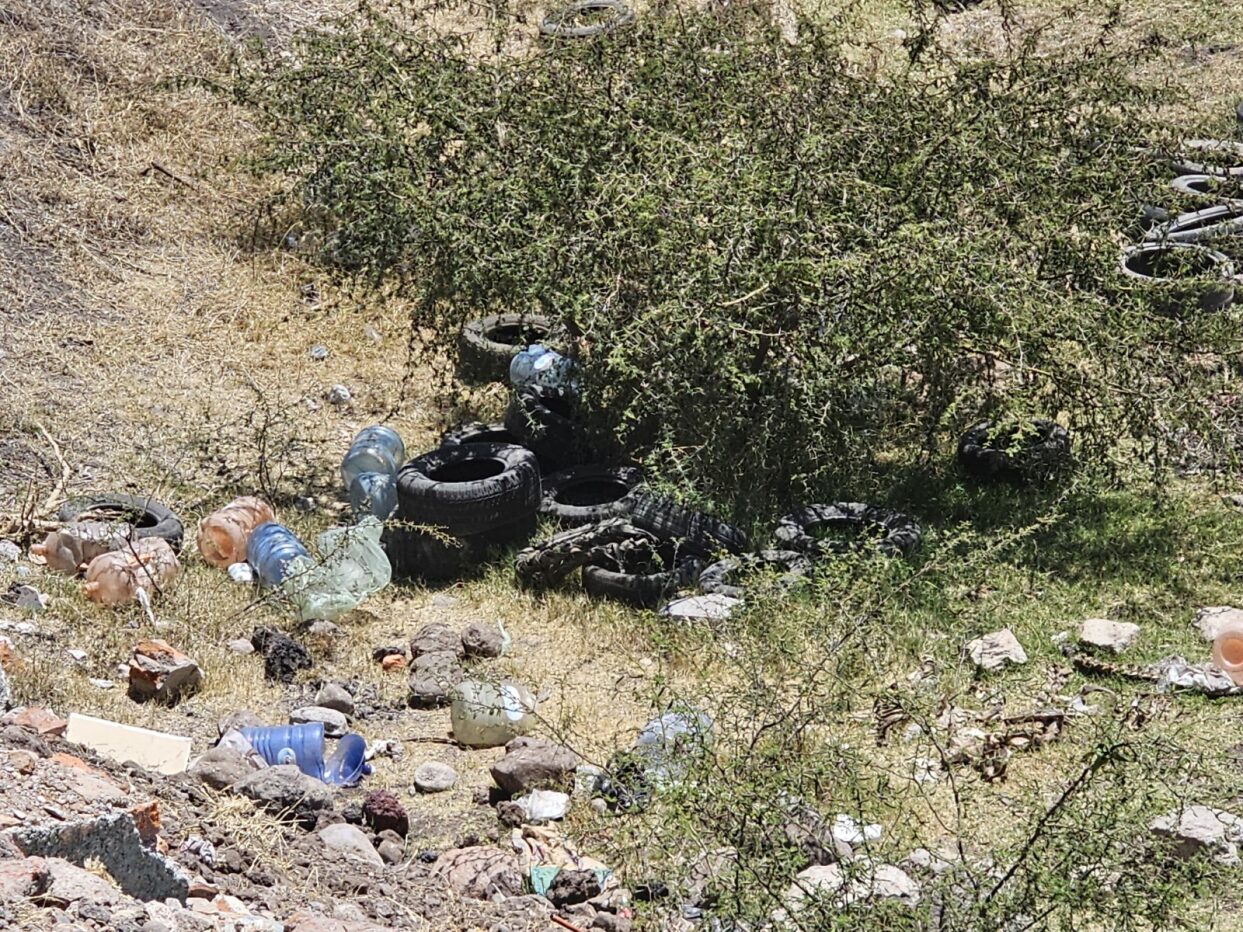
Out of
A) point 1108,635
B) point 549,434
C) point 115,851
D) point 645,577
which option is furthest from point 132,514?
point 1108,635

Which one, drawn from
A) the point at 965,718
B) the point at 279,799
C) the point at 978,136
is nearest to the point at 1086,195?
the point at 978,136

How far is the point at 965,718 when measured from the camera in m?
6.54

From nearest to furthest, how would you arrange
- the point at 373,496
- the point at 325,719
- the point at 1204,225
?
the point at 325,719 → the point at 373,496 → the point at 1204,225

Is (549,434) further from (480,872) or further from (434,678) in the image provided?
(480,872)

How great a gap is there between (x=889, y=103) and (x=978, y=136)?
0.55m

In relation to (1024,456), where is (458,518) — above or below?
below

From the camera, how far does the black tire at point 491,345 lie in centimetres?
1044

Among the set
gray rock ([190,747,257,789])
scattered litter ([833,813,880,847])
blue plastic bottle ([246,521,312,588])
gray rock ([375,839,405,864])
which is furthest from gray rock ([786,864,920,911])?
blue plastic bottle ([246,521,312,588])

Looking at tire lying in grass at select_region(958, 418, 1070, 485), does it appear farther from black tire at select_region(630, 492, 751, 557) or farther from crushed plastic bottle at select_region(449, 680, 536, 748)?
crushed plastic bottle at select_region(449, 680, 536, 748)

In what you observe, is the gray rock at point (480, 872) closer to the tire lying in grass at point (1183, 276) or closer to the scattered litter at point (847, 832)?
the scattered litter at point (847, 832)

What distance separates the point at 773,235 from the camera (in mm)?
8000

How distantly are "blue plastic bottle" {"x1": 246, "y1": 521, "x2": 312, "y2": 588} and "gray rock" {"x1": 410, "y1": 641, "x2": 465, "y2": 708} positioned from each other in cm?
98

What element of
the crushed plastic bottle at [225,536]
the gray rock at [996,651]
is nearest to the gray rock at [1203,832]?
the gray rock at [996,651]

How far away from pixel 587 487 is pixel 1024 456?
229cm
